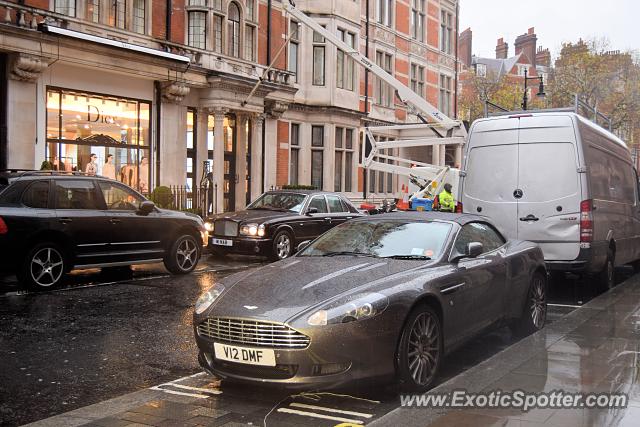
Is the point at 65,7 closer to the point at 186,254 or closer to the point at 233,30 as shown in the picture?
the point at 233,30

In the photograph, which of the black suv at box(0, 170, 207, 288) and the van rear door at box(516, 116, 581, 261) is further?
the van rear door at box(516, 116, 581, 261)

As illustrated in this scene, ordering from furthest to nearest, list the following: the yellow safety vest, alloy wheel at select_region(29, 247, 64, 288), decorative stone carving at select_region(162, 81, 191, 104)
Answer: decorative stone carving at select_region(162, 81, 191, 104) < the yellow safety vest < alloy wheel at select_region(29, 247, 64, 288)

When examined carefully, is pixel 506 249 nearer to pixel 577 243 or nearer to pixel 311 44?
pixel 577 243

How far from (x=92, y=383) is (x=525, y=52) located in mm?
75742

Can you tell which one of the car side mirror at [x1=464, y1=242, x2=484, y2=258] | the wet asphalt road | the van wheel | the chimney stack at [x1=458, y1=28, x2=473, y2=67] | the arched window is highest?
the chimney stack at [x1=458, y1=28, x2=473, y2=67]

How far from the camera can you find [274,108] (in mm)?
24266

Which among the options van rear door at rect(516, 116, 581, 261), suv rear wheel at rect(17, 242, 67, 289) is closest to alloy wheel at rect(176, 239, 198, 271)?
suv rear wheel at rect(17, 242, 67, 289)

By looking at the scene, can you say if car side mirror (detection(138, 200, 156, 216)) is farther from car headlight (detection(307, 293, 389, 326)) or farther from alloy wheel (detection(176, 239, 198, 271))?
car headlight (detection(307, 293, 389, 326))

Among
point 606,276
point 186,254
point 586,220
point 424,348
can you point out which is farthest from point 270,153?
point 424,348

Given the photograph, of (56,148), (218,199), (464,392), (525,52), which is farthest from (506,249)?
(525,52)

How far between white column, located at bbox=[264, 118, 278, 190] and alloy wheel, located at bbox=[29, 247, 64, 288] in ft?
46.9

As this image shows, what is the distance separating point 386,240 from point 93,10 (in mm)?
14409

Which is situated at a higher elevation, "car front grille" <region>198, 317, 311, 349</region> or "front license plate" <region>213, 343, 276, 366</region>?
"car front grille" <region>198, 317, 311, 349</region>

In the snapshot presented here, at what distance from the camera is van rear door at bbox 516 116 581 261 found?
9.97 meters
